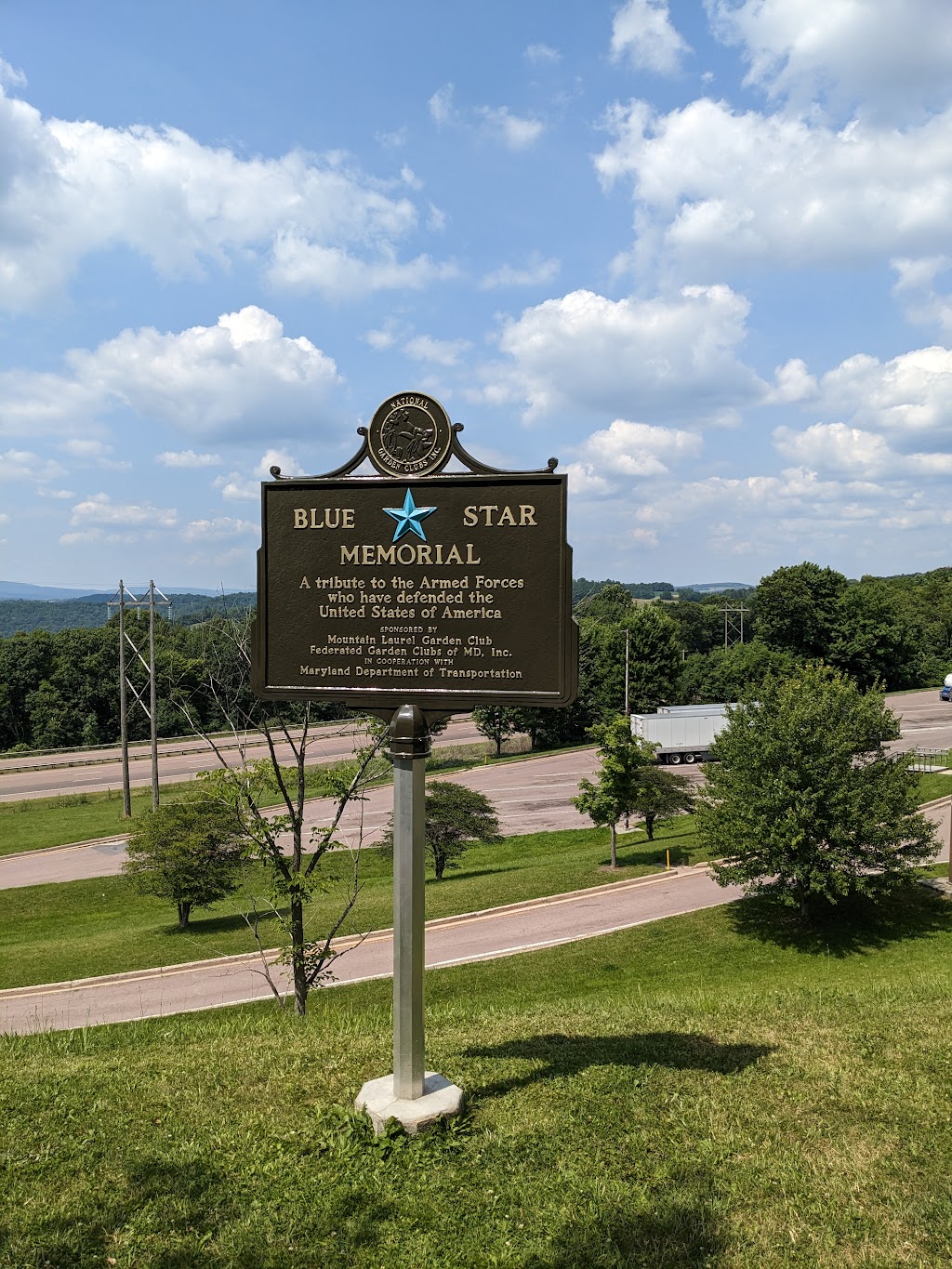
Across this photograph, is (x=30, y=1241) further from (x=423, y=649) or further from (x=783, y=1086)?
(x=783, y=1086)

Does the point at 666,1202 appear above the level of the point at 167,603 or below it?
below

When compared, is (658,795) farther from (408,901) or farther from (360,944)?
(408,901)

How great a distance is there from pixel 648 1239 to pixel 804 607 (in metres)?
77.1

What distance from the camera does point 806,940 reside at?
21.3m

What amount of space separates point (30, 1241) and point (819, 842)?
65.1 feet

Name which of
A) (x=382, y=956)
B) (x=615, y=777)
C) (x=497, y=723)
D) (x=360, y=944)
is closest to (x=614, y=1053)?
(x=360, y=944)

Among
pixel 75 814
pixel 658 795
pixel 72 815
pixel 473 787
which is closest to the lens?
pixel 658 795

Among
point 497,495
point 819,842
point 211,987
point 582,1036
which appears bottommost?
point 211,987

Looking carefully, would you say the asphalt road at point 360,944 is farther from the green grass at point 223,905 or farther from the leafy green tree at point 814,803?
the leafy green tree at point 814,803

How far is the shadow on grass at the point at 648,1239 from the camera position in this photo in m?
4.21

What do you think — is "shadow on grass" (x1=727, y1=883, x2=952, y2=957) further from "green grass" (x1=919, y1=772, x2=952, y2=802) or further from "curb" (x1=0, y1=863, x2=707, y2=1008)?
"green grass" (x1=919, y1=772, x2=952, y2=802)

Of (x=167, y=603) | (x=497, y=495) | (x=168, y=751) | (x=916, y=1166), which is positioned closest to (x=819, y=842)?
(x=916, y=1166)

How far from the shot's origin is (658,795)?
30.6 m

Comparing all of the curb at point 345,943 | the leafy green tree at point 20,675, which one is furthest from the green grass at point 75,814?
the leafy green tree at point 20,675
